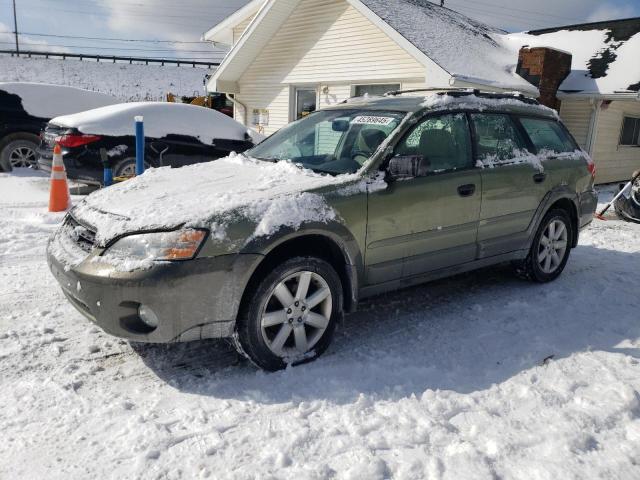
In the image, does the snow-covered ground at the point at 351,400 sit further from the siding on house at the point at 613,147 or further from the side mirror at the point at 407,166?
the siding on house at the point at 613,147

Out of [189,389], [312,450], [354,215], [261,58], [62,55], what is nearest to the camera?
[312,450]

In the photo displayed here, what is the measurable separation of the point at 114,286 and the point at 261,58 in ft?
44.3

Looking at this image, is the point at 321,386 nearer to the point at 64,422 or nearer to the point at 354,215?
the point at 354,215

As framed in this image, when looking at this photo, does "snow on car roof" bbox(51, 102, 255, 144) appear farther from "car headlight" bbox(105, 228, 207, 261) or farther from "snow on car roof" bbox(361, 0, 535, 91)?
"car headlight" bbox(105, 228, 207, 261)

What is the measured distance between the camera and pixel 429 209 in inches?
150

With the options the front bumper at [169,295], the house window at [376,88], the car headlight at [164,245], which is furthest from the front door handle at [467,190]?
the house window at [376,88]

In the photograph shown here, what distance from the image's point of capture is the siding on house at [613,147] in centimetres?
1316

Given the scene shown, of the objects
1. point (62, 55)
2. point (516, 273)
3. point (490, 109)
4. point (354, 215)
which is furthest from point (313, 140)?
point (62, 55)

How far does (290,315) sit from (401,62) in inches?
379

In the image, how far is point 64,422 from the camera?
2625 mm

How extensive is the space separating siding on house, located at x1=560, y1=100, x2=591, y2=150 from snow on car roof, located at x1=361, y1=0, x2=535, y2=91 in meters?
1.78

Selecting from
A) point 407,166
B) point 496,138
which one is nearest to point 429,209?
point 407,166

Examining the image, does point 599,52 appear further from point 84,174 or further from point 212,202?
point 212,202

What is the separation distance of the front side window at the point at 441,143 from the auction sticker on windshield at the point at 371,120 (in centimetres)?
22
